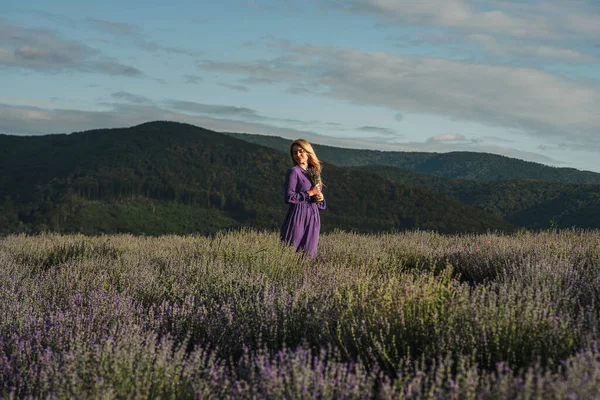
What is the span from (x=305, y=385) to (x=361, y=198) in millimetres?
92195

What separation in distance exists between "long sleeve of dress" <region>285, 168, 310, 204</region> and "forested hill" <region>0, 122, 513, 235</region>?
57800mm

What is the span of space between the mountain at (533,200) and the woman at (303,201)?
75539 mm

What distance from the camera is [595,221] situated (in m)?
75.2

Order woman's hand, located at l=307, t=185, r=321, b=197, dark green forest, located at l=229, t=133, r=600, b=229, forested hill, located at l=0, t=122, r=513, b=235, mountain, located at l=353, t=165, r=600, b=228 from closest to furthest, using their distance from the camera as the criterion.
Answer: woman's hand, located at l=307, t=185, r=321, b=197
forested hill, located at l=0, t=122, r=513, b=235
mountain, located at l=353, t=165, r=600, b=228
dark green forest, located at l=229, t=133, r=600, b=229

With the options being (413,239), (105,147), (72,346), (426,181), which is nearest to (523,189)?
(426,181)

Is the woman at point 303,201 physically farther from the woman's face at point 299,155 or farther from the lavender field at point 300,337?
the lavender field at point 300,337

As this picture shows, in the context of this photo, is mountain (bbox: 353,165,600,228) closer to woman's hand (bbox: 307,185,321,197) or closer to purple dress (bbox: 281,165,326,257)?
purple dress (bbox: 281,165,326,257)

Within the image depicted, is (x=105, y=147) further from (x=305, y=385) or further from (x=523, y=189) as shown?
(x=305, y=385)

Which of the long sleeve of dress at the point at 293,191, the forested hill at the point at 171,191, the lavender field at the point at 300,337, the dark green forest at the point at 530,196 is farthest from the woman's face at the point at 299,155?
the dark green forest at the point at 530,196

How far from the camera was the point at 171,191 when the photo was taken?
92625 mm

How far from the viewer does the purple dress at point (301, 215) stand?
629 centimetres

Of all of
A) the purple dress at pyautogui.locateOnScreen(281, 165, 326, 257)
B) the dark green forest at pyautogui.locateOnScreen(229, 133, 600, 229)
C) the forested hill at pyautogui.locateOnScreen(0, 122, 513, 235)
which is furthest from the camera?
the dark green forest at pyautogui.locateOnScreen(229, 133, 600, 229)

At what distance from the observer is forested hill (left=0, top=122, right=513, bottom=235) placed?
77438 mm

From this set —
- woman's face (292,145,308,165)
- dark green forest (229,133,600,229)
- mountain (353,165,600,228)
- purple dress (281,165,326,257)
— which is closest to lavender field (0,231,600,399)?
purple dress (281,165,326,257)
